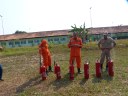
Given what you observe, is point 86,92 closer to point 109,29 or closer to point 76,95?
point 76,95

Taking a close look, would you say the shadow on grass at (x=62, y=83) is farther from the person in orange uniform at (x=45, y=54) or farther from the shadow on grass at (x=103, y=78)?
the person in orange uniform at (x=45, y=54)

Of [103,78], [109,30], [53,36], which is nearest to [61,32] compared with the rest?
[53,36]

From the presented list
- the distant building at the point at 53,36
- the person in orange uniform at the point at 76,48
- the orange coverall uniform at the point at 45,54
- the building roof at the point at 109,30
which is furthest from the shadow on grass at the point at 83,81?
the distant building at the point at 53,36

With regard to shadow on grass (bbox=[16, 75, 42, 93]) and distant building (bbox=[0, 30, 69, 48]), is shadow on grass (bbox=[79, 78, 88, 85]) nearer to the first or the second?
shadow on grass (bbox=[16, 75, 42, 93])

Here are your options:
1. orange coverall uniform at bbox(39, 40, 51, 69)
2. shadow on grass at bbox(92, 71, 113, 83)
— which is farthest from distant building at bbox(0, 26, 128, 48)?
shadow on grass at bbox(92, 71, 113, 83)

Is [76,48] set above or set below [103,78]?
above

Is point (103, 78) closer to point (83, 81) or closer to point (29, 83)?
point (83, 81)

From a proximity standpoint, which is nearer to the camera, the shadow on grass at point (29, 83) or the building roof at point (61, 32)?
the shadow on grass at point (29, 83)

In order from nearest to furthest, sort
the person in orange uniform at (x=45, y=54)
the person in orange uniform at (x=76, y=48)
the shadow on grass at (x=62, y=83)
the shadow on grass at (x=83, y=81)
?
1. the shadow on grass at (x=62, y=83)
2. the shadow on grass at (x=83, y=81)
3. the person in orange uniform at (x=76, y=48)
4. the person in orange uniform at (x=45, y=54)

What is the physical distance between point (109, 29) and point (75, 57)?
2117 inches

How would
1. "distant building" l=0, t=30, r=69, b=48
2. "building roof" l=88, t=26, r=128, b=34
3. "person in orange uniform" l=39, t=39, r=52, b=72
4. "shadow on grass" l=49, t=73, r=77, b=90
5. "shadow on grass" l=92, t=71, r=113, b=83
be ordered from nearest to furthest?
1. "shadow on grass" l=49, t=73, r=77, b=90
2. "shadow on grass" l=92, t=71, r=113, b=83
3. "person in orange uniform" l=39, t=39, r=52, b=72
4. "building roof" l=88, t=26, r=128, b=34
5. "distant building" l=0, t=30, r=69, b=48

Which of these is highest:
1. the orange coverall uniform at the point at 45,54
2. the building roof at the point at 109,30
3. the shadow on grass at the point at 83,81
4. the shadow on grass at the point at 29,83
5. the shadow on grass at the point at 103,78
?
the building roof at the point at 109,30

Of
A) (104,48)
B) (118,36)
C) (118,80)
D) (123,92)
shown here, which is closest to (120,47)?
(104,48)

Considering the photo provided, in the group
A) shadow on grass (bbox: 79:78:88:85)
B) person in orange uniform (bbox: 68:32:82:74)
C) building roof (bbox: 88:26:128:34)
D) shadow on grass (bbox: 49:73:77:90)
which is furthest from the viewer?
building roof (bbox: 88:26:128:34)
